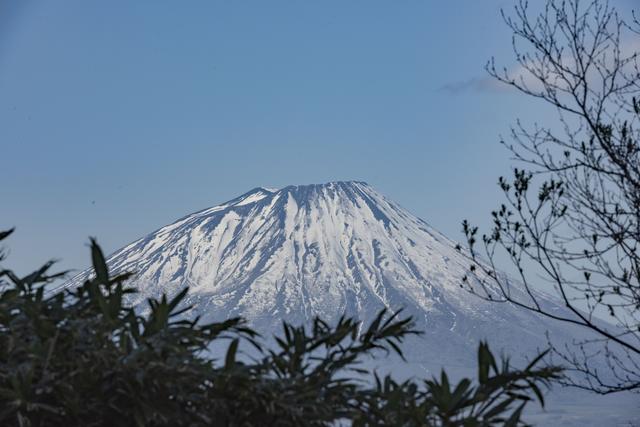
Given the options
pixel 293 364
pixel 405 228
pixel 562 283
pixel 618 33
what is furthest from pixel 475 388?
pixel 405 228

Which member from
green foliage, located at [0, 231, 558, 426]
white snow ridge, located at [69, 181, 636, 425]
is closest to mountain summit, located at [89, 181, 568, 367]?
white snow ridge, located at [69, 181, 636, 425]

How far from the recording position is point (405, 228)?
195 meters

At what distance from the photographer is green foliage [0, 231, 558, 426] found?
2.67m

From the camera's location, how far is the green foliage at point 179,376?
8.75 ft

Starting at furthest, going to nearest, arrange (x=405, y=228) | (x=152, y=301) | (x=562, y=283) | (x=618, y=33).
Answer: (x=405, y=228), (x=618, y=33), (x=562, y=283), (x=152, y=301)

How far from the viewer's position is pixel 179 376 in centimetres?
273

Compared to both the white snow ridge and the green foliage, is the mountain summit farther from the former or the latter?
the green foliage

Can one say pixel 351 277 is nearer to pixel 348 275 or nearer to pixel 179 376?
pixel 348 275

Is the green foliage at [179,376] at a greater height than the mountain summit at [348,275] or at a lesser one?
lesser

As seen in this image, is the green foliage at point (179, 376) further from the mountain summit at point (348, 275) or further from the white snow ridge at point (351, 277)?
the mountain summit at point (348, 275)

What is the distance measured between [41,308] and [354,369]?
36.9 inches

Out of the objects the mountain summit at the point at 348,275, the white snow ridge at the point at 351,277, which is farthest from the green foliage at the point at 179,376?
the mountain summit at the point at 348,275

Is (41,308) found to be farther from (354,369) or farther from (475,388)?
(475,388)

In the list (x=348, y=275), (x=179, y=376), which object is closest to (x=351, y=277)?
(x=348, y=275)
